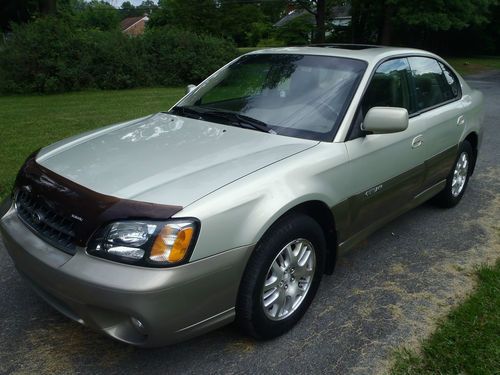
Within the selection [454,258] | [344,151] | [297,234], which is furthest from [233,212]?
[454,258]

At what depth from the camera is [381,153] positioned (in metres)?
3.31

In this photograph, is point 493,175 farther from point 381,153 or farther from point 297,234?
point 297,234

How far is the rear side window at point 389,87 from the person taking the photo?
337cm

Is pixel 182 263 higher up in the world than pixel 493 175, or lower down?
higher up

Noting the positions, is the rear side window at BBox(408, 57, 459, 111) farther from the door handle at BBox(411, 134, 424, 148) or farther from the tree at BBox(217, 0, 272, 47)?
the tree at BBox(217, 0, 272, 47)

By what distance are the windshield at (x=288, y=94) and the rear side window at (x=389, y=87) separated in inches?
5.5

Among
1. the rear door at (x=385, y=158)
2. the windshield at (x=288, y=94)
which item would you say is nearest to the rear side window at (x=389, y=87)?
the rear door at (x=385, y=158)

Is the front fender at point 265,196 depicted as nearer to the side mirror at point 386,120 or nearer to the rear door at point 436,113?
the side mirror at point 386,120

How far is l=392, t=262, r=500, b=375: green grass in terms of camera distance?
250cm

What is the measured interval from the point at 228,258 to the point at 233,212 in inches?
8.8

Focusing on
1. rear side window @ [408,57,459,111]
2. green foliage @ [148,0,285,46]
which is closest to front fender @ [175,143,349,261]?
rear side window @ [408,57,459,111]

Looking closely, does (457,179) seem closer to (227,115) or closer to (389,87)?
(389,87)

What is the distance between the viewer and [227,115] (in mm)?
3447

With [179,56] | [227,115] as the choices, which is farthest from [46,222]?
[179,56]
